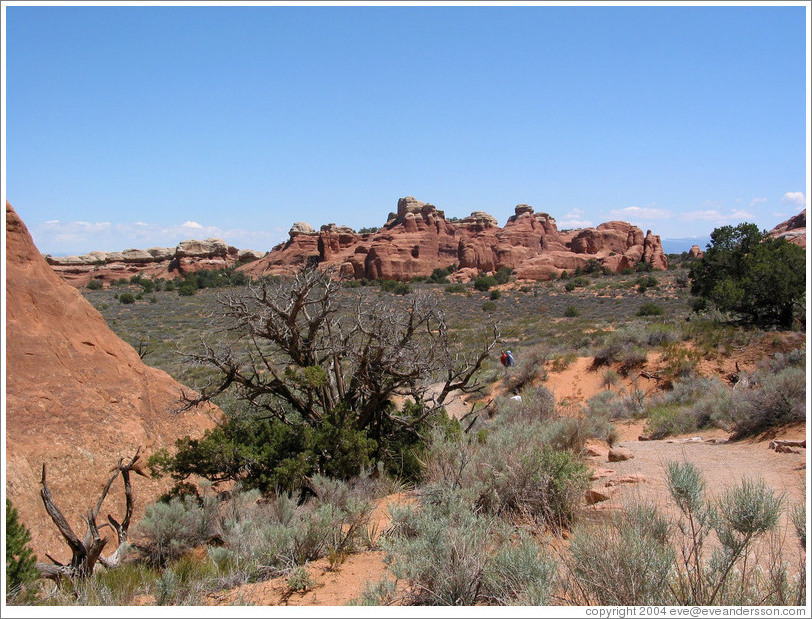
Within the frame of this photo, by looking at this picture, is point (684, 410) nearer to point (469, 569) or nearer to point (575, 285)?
point (469, 569)

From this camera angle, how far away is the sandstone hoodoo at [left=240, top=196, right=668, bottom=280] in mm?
74938

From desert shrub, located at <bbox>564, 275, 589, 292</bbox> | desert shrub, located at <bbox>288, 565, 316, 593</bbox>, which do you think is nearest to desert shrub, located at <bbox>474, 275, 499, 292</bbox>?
desert shrub, located at <bbox>564, 275, 589, 292</bbox>

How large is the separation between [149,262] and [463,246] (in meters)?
50.9

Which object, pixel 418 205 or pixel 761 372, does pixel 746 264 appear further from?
pixel 418 205

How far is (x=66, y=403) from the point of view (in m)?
5.96

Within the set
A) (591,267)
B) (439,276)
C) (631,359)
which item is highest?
(591,267)

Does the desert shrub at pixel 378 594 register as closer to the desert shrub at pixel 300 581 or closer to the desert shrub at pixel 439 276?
the desert shrub at pixel 300 581

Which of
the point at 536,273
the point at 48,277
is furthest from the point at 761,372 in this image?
the point at 536,273

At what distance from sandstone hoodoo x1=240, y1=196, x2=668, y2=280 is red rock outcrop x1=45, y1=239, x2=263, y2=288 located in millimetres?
5877

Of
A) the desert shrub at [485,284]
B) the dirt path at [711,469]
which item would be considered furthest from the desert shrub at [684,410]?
the desert shrub at [485,284]

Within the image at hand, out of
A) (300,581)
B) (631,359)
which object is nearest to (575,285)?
(631,359)

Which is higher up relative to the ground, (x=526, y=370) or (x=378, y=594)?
(x=378, y=594)

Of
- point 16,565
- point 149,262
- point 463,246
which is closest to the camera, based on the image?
point 16,565

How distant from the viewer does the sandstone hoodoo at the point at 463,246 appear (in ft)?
246
